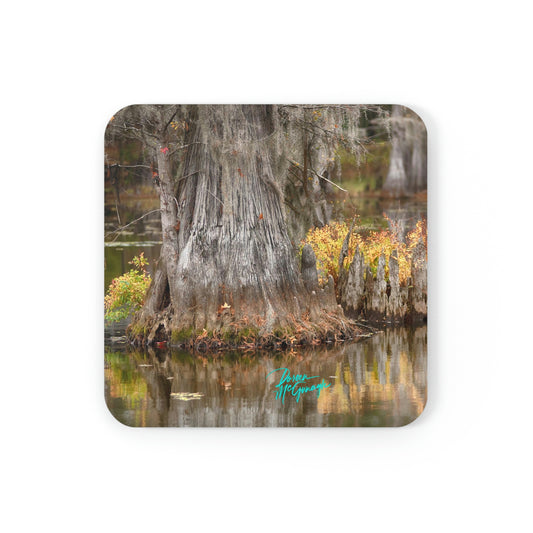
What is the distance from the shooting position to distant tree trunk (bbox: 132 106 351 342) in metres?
2.43

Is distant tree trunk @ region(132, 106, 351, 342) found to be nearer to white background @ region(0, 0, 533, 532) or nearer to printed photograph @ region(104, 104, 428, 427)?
printed photograph @ region(104, 104, 428, 427)

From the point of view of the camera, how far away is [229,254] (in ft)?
8.06
